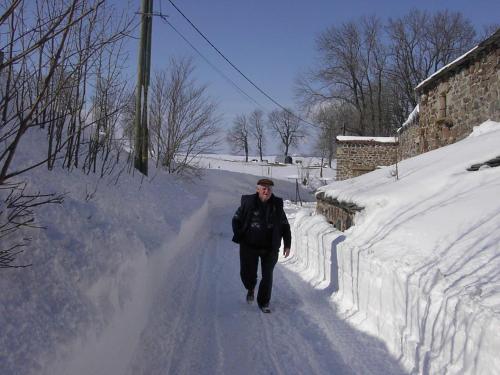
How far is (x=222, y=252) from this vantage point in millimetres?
9656

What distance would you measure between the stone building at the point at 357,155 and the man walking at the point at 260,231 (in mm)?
18485

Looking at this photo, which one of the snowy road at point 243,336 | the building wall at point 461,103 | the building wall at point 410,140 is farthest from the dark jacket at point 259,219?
the building wall at point 410,140

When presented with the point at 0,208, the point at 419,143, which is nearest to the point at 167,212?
the point at 0,208

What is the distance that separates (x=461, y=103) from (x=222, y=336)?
370 inches

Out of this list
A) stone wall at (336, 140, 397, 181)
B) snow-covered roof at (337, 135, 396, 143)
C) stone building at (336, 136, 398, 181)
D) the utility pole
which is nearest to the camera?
the utility pole

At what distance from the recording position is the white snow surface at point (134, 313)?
272cm

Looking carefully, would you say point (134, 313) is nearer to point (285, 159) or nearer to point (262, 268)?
point (262, 268)

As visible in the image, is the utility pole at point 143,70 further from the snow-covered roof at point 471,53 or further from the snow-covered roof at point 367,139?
the snow-covered roof at point 367,139

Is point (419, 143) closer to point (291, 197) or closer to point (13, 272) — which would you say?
point (13, 272)

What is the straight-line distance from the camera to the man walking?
5438mm

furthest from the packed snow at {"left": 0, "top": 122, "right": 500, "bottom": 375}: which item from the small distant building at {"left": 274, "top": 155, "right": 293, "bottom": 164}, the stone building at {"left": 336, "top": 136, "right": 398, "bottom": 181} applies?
the small distant building at {"left": 274, "top": 155, "right": 293, "bottom": 164}

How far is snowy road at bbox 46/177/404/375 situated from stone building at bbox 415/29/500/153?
6580 millimetres

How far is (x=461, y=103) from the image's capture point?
36.8 feet

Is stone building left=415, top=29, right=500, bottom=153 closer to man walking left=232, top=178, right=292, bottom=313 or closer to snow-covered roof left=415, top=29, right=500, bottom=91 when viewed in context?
snow-covered roof left=415, top=29, right=500, bottom=91
